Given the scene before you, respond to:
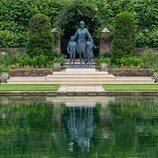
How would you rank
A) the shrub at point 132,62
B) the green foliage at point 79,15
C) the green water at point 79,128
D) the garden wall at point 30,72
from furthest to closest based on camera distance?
the green foliage at point 79,15, the shrub at point 132,62, the garden wall at point 30,72, the green water at point 79,128

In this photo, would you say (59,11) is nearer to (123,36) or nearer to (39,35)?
(39,35)

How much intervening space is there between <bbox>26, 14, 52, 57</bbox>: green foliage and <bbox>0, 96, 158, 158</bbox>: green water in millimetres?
14395

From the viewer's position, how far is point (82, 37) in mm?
29875

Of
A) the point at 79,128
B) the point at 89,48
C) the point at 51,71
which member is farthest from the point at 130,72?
the point at 79,128

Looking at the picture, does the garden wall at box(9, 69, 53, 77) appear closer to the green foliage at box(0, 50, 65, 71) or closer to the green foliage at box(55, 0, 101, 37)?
the green foliage at box(0, 50, 65, 71)

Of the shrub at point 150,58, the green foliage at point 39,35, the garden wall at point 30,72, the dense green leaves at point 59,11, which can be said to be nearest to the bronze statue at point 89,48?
the garden wall at point 30,72

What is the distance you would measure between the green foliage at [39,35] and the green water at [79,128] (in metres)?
14.4

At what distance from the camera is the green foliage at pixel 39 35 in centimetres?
3372

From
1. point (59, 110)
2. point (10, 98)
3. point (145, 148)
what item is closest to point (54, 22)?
point (10, 98)

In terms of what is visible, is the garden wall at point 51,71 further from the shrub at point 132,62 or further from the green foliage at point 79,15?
the green foliage at point 79,15

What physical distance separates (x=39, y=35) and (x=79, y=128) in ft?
69.8

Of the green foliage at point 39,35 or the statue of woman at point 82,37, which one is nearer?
the statue of woman at point 82,37

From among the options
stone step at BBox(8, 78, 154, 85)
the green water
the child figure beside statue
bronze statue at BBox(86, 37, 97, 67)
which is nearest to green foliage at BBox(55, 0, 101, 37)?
the child figure beside statue

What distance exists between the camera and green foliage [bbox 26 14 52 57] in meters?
33.7
